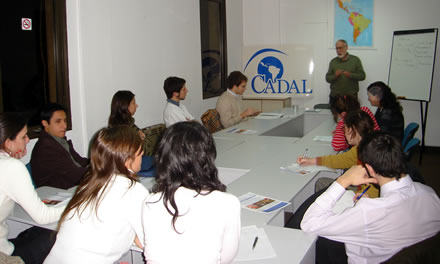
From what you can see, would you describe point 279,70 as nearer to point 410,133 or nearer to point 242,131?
point 242,131

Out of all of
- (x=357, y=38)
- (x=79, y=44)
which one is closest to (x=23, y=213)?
(x=79, y=44)

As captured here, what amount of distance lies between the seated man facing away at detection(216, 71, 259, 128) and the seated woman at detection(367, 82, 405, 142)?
1779mm

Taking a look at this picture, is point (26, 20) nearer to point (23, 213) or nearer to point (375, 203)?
point (23, 213)

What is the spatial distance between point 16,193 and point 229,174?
1.48 metres

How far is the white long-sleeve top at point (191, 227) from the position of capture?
1443 mm

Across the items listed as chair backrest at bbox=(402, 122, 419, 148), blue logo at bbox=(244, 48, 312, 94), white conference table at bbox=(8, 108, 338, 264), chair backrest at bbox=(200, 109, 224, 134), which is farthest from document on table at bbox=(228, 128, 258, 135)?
blue logo at bbox=(244, 48, 312, 94)

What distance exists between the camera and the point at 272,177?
9.48 feet

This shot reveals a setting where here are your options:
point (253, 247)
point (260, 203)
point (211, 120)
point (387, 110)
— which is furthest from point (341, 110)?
point (253, 247)

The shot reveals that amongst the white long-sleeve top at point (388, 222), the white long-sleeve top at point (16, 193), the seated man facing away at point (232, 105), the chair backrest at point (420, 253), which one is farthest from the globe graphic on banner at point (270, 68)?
the chair backrest at point (420, 253)

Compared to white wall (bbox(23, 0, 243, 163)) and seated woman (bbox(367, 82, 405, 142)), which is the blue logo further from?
seated woman (bbox(367, 82, 405, 142))

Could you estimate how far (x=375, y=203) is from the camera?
1.73 metres

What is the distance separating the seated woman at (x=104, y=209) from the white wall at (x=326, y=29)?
6.14m

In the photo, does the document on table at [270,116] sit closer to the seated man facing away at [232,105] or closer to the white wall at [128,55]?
the seated man facing away at [232,105]

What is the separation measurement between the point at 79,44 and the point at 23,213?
2251 millimetres
